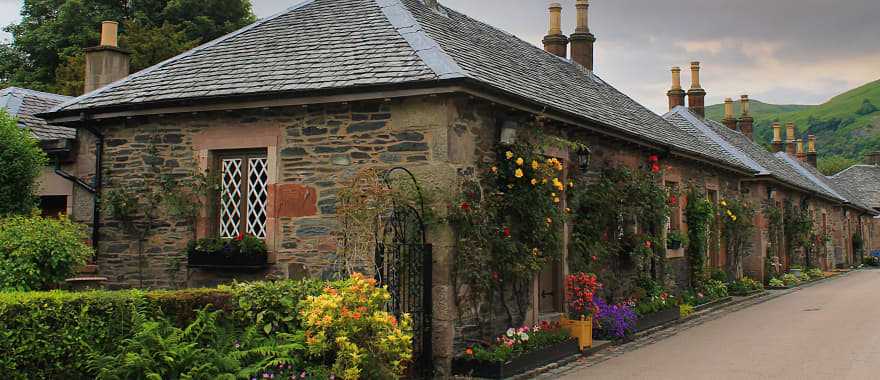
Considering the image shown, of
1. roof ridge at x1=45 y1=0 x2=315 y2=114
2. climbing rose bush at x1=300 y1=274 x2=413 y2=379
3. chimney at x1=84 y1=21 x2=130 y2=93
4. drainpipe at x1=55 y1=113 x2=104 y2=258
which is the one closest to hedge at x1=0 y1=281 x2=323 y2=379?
climbing rose bush at x1=300 y1=274 x2=413 y2=379

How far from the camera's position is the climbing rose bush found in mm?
7750

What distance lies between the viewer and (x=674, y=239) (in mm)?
17469

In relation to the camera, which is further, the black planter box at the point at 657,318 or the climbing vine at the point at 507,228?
the black planter box at the point at 657,318

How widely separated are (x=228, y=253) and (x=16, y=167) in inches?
146

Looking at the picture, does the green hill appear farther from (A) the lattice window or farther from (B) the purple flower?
(A) the lattice window

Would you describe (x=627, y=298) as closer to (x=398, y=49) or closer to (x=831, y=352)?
(x=831, y=352)

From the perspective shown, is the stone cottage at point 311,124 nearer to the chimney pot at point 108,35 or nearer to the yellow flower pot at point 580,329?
the yellow flower pot at point 580,329

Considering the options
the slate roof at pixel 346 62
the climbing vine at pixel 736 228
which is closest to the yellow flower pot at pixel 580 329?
the slate roof at pixel 346 62

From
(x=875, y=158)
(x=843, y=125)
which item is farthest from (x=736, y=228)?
(x=843, y=125)

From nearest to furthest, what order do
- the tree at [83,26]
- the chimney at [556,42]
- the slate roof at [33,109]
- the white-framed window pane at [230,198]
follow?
the white-framed window pane at [230,198] → the slate roof at [33,109] → the chimney at [556,42] → the tree at [83,26]

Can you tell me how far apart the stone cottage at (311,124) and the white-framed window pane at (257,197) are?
19 millimetres

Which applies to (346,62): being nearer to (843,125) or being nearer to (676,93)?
(676,93)

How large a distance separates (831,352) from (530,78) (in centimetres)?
608

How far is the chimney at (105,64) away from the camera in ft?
50.4
